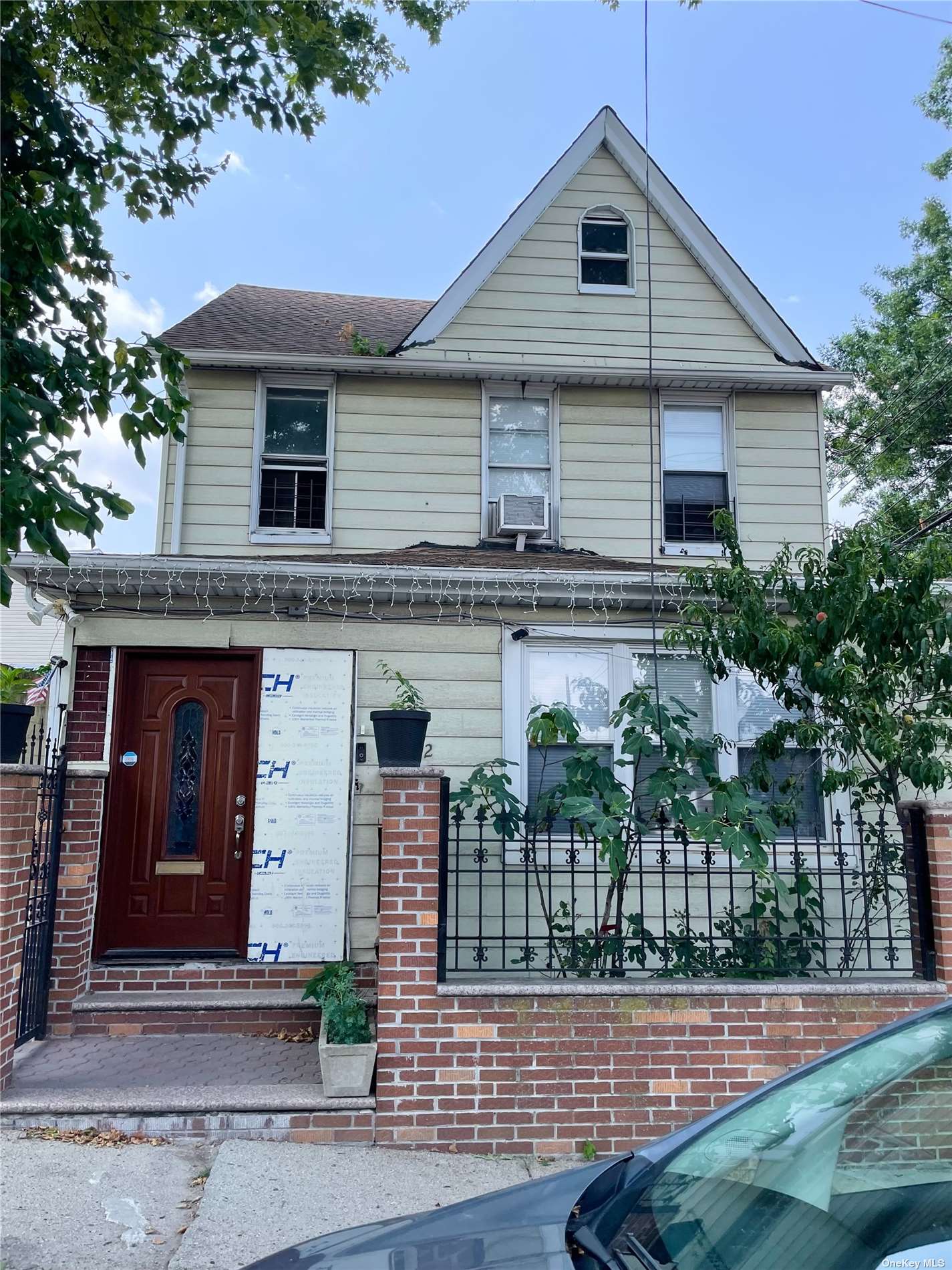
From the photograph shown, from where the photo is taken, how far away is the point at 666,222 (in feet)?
27.2

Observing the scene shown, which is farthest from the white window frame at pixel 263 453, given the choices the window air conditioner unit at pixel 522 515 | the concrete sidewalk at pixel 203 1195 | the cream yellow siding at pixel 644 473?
the concrete sidewalk at pixel 203 1195

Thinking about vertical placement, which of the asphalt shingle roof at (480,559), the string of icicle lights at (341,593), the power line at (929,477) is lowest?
the string of icicle lights at (341,593)

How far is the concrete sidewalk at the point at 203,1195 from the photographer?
11.2 ft

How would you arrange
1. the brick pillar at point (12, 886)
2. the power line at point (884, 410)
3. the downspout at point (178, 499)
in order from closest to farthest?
the brick pillar at point (12, 886), the downspout at point (178, 499), the power line at point (884, 410)

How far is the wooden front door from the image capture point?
249 inches

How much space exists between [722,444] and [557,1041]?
550 centimetres

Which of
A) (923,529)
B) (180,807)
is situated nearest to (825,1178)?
(180,807)

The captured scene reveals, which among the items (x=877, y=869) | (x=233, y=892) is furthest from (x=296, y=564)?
(x=877, y=869)

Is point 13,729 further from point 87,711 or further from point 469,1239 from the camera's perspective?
point 469,1239

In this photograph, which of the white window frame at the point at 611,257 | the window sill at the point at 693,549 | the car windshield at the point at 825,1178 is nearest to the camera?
the car windshield at the point at 825,1178

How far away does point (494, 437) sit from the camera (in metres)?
7.91

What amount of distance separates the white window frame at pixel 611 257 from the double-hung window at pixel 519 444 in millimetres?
1095

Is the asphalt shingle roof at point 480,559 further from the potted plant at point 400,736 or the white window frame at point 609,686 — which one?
the potted plant at point 400,736

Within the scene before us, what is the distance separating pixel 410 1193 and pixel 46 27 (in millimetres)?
6865
